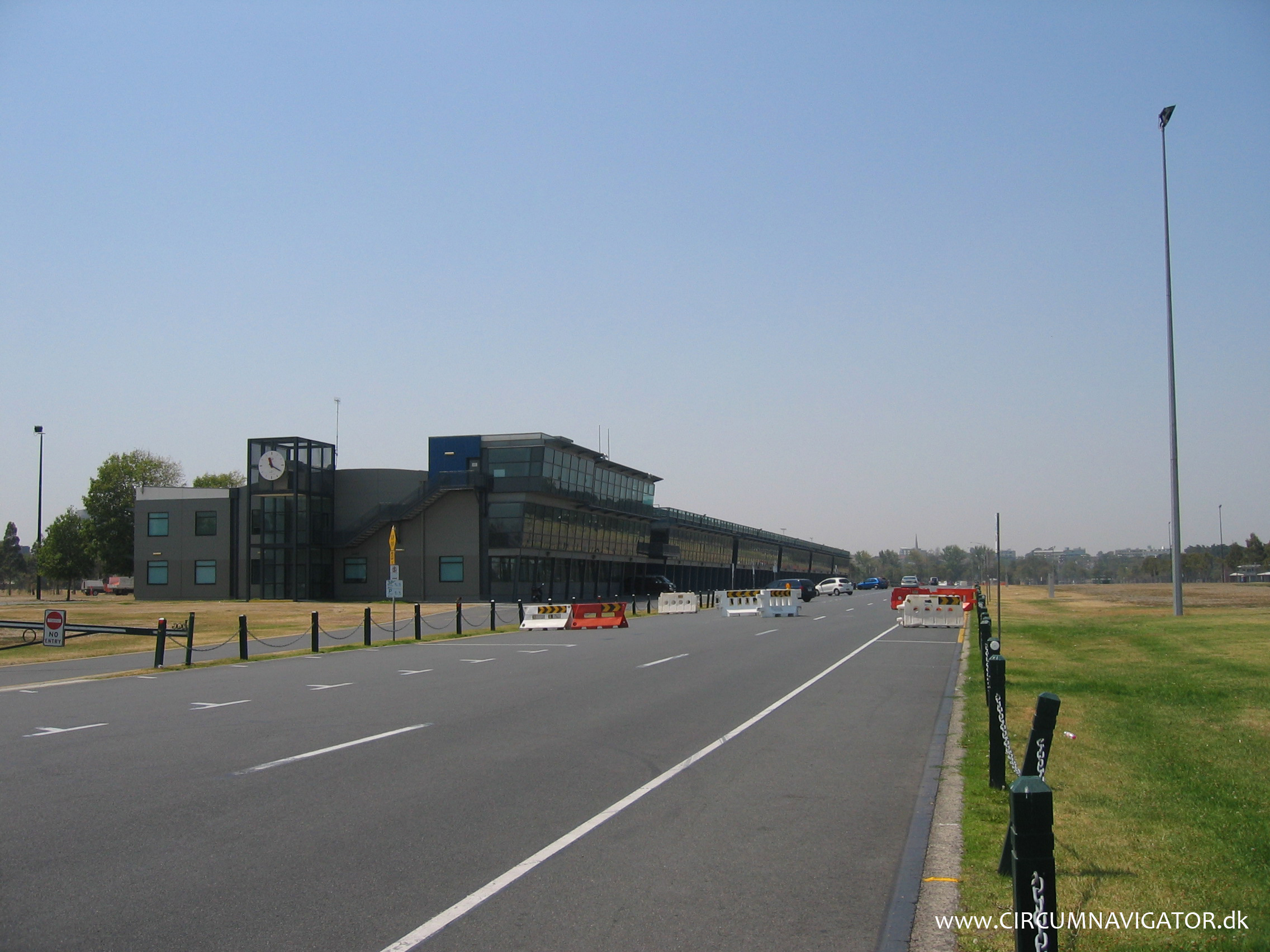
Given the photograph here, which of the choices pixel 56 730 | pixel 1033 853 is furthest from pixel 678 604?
pixel 1033 853

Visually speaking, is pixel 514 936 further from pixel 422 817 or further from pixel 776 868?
pixel 422 817

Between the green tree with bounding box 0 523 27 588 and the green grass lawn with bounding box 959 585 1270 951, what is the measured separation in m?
176

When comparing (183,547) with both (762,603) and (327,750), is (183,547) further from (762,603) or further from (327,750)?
(327,750)

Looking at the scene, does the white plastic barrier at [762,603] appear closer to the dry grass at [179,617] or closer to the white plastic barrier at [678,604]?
the white plastic barrier at [678,604]

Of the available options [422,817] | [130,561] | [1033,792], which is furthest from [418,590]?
[1033,792]

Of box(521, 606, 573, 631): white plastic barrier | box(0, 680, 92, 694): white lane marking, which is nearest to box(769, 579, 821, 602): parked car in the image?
box(521, 606, 573, 631): white plastic barrier

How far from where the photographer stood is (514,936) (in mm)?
5297

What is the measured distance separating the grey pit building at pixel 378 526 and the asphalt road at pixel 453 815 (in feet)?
164

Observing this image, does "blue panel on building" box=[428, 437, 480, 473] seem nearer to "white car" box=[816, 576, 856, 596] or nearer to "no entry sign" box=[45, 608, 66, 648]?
"white car" box=[816, 576, 856, 596]

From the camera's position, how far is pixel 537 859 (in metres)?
6.70

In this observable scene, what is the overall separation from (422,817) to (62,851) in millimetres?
2420

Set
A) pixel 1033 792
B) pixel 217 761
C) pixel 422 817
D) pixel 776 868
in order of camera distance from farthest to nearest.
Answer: pixel 217 761 → pixel 422 817 → pixel 776 868 → pixel 1033 792

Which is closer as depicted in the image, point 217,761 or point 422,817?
point 422,817

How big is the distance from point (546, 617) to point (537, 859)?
30120mm
